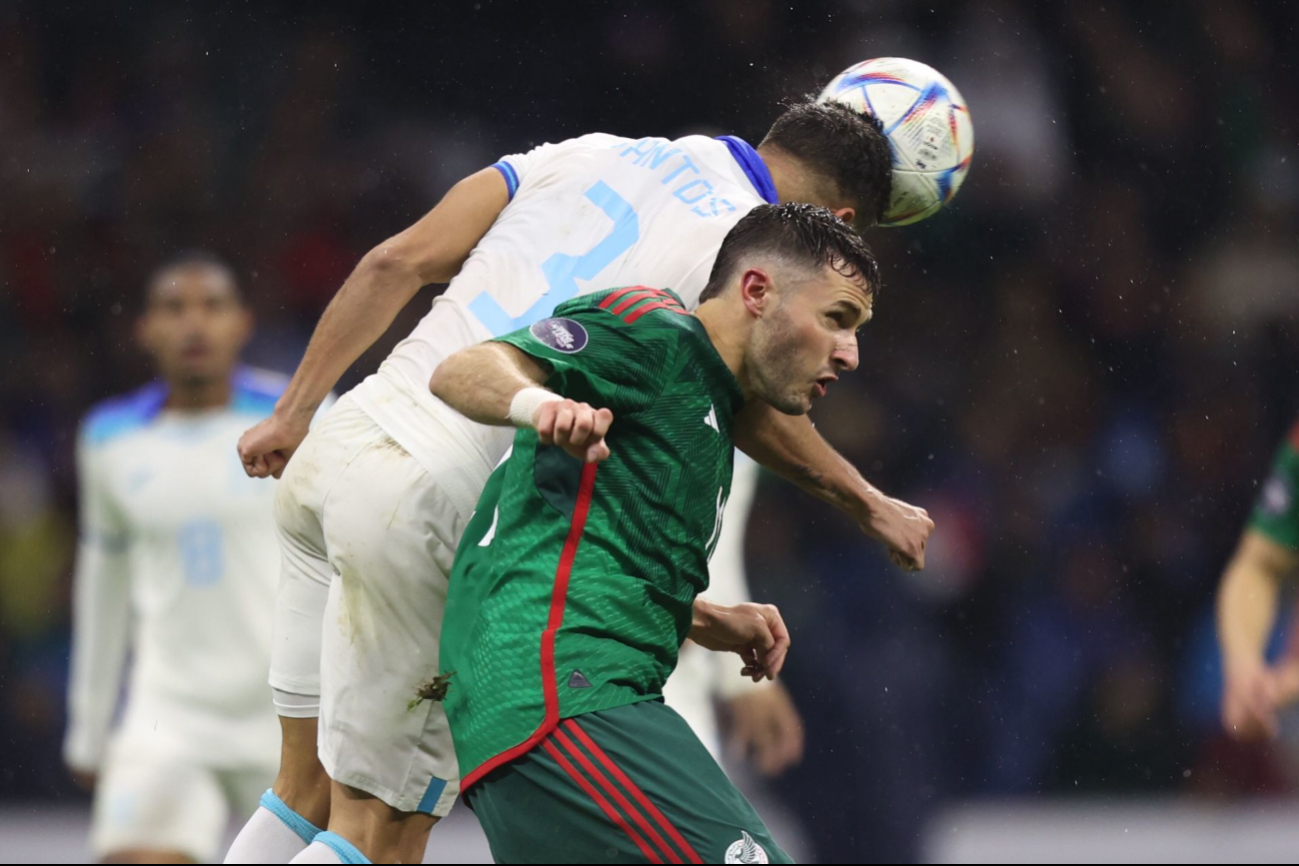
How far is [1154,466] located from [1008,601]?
3.10 ft

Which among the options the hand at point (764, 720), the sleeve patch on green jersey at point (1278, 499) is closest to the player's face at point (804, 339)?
the hand at point (764, 720)

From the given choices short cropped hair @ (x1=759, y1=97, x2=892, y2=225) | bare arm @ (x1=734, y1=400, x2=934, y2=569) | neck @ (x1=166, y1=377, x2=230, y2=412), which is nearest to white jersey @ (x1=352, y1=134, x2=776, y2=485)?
short cropped hair @ (x1=759, y1=97, x2=892, y2=225)

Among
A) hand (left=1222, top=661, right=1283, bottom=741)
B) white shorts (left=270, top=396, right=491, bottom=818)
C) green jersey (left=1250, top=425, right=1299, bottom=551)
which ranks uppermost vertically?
white shorts (left=270, top=396, right=491, bottom=818)

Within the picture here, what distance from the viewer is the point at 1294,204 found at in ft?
23.8

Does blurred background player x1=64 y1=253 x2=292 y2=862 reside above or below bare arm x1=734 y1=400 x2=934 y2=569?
below

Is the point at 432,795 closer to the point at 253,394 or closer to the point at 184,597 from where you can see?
the point at 184,597

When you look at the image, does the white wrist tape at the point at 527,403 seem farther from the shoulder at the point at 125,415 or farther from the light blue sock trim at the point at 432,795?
the shoulder at the point at 125,415

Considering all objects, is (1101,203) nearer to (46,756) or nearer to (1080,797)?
(1080,797)

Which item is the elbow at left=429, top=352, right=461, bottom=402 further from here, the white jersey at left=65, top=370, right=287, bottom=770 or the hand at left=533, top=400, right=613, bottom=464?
the white jersey at left=65, top=370, right=287, bottom=770

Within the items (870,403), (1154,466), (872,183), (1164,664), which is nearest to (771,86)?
(870,403)

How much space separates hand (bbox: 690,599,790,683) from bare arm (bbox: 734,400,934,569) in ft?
0.77

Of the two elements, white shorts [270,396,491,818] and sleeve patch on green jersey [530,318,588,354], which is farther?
white shorts [270,396,491,818]

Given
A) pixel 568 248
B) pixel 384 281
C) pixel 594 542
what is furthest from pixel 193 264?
pixel 594 542

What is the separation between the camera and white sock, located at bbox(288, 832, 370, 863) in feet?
8.56
